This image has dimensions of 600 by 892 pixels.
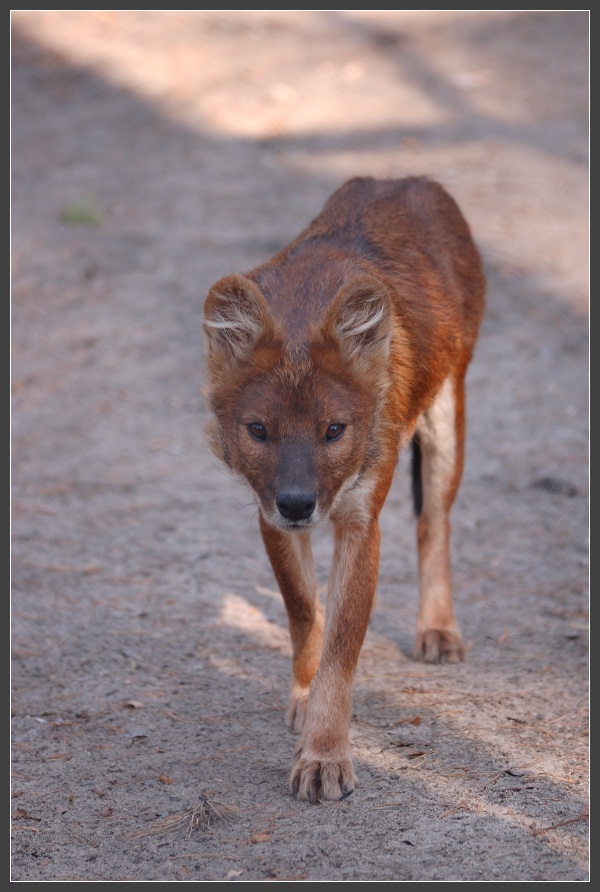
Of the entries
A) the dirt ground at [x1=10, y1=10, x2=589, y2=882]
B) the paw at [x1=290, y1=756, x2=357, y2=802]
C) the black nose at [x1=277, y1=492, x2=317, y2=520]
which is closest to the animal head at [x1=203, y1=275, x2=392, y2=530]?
the black nose at [x1=277, y1=492, x2=317, y2=520]

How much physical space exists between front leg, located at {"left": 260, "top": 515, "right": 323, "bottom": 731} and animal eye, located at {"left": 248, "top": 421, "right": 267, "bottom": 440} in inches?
18.8

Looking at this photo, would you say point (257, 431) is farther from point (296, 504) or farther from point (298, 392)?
point (296, 504)

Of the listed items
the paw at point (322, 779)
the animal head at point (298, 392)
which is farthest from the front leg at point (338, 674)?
the animal head at point (298, 392)

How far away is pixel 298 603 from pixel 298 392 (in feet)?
3.40

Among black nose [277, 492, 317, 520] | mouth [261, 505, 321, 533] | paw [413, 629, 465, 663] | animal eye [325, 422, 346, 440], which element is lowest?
paw [413, 629, 465, 663]

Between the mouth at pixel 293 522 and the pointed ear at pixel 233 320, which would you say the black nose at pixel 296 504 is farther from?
the pointed ear at pixel 233 320

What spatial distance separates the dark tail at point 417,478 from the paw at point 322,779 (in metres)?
1.93

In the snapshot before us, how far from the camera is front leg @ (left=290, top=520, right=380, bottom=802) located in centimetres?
387

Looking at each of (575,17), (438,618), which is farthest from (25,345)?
(575,17)

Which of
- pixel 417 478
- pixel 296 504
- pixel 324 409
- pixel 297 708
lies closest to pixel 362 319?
pixel 324 409

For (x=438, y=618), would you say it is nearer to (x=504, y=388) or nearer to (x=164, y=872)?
(x=164, y=872)

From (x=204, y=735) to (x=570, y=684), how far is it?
67.8 inches

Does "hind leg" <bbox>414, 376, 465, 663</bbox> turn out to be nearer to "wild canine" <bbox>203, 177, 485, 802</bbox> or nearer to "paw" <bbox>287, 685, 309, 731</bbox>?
"wild canine" <bbox>203, 177, 485, 802</bbox>

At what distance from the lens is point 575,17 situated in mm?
14875
